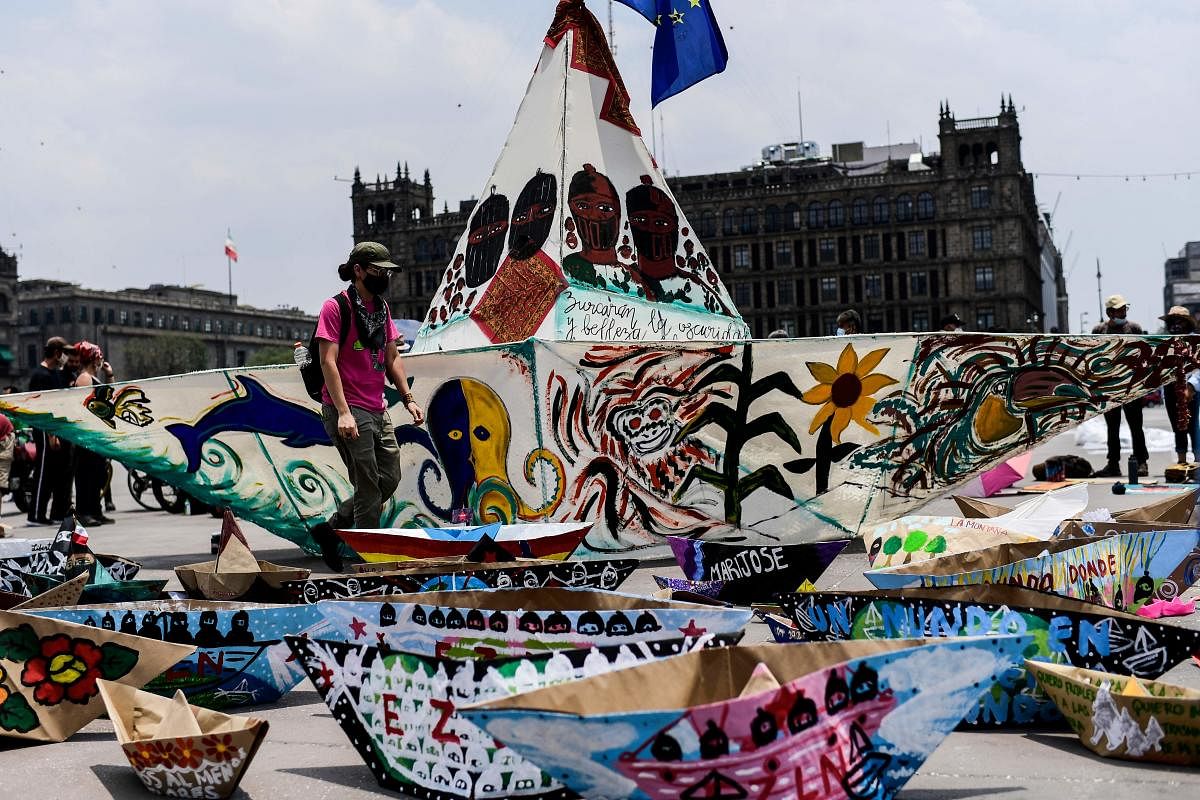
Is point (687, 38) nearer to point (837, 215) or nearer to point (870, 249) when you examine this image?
point (870, 249)

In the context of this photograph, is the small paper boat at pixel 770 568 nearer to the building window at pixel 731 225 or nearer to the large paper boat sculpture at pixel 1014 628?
the large paper boat sculpture at pixel 1014 628

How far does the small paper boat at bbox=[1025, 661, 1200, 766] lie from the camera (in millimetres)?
2809

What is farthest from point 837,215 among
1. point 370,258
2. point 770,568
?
point 770,568

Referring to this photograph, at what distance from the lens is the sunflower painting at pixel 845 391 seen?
22.8 feet

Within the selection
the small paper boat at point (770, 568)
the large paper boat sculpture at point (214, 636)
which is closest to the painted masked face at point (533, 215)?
the small paper boat at point (770, 568)

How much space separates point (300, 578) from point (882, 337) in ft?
11.7

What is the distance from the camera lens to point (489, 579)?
13.1 feet

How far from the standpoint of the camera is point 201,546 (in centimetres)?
889

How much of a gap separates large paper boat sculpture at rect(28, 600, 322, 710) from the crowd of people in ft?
25.4

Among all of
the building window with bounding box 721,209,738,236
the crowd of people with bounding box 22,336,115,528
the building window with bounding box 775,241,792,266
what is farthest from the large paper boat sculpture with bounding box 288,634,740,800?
the building window with bounding box 721,209,738,236

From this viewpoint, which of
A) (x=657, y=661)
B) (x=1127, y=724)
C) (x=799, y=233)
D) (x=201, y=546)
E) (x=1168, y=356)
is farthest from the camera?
(x=799, y=233)

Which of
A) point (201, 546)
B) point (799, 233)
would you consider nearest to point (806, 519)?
point (201, 546)

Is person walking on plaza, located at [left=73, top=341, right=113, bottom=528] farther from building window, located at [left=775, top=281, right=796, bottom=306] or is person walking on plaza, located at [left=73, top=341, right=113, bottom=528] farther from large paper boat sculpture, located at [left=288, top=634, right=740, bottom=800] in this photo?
building window, located at [left=775, top=281, right=796, bottom=306]

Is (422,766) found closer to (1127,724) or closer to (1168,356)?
(1127,724)
